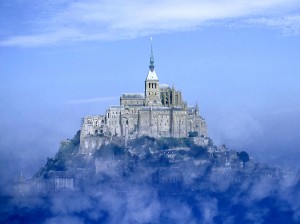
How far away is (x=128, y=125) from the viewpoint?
63.5m

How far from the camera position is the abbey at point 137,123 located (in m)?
63.3

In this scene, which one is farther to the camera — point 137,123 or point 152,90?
point 152,90

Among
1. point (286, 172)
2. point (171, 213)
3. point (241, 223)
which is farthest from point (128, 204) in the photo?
point (286, 172)

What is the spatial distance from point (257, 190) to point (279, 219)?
753cm

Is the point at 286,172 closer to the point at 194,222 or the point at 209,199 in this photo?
the point at 209,199

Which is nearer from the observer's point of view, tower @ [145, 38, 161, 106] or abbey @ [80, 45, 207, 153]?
abbey @ [80, 45, 207, 153]

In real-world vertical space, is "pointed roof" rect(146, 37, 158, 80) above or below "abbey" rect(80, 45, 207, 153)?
above

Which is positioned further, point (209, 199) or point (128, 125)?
point (128, 125)

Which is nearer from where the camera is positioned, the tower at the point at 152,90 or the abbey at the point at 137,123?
the abbey at the point at 137,123

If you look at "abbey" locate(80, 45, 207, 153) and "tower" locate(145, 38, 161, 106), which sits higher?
"tower" locate(145, 38, 161, 106)

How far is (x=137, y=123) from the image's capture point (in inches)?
2505

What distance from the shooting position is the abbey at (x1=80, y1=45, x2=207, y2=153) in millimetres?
63344

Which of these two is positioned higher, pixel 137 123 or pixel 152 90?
pixel 152 90

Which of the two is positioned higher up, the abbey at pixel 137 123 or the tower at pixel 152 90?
the tower at pixel 152 90
